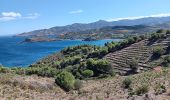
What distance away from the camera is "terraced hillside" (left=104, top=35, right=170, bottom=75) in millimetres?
75250

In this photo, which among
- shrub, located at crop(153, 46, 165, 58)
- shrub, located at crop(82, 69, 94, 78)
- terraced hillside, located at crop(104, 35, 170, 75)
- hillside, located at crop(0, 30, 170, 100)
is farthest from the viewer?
shrub, located at crop(153, 46, 165, 58)

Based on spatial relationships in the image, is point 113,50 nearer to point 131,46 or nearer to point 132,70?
point 131,46

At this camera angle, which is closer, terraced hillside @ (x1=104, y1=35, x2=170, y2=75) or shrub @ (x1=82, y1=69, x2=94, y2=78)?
shrub @ (x1=82, y1=69, x2=94, y2=78)

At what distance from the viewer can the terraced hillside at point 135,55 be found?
75250 mm

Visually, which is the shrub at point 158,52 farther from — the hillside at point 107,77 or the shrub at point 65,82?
the shrub at point 65,82

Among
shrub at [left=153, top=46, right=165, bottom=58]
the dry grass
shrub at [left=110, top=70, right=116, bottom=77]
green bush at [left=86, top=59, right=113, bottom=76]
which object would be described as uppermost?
the dry grass

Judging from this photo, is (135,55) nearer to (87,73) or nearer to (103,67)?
(103,67)

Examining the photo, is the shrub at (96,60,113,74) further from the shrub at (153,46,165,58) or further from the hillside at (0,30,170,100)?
the shrub at (153,46,165,58)

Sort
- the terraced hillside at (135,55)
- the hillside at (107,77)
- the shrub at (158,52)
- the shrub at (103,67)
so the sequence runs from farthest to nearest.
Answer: the shrub at (158,52) < the terraced hillside at (135,55) < the shrub at (103,67) < the hillside at (107,77)

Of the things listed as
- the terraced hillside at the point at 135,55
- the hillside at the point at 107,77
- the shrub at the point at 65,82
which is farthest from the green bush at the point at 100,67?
the shrub at the point at 65,82

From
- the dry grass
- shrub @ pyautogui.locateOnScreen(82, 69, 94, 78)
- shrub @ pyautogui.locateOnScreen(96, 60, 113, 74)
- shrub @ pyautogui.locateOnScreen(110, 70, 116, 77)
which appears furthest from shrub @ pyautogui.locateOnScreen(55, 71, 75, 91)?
shrub @ pyautogui.locateOnScreen(96, 60, 113, 74)

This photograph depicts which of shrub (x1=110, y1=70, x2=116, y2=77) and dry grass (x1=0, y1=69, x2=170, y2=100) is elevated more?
dry grass (x1=0, y1=69, x2=170, y2=100)

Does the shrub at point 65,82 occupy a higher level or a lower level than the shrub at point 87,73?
higher

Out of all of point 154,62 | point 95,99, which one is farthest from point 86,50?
point 95,99
